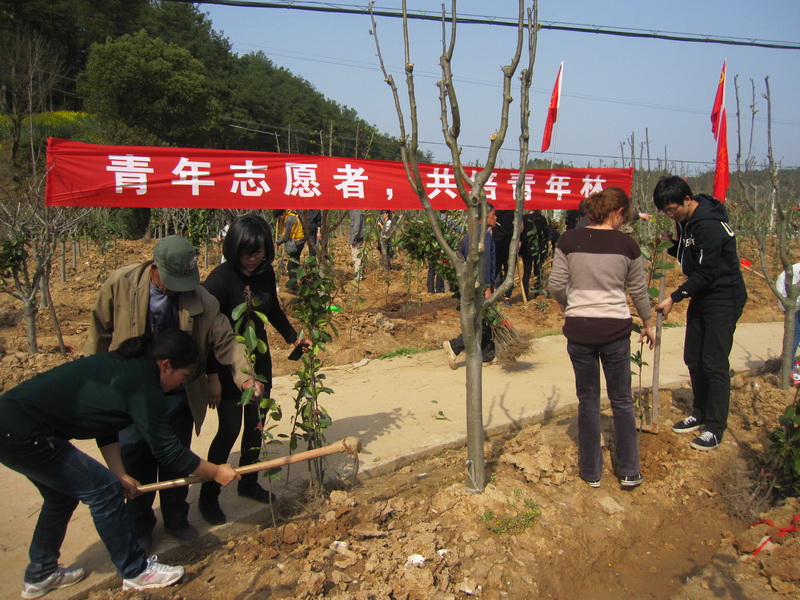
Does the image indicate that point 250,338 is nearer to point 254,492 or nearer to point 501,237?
point 254,492

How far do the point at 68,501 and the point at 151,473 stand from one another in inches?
17.3

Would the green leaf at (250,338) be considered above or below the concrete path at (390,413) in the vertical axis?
above

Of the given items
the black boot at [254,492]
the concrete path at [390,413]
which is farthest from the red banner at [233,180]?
the black boot at [254,492]

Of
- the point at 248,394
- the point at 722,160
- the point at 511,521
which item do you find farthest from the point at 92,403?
the point at 722,160

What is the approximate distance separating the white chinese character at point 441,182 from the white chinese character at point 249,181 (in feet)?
6.26

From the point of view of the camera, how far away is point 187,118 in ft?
93.9

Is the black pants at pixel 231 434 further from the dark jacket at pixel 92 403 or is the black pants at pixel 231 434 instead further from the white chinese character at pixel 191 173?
the white chinese character at pixel 191 173

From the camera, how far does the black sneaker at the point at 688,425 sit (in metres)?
4.15

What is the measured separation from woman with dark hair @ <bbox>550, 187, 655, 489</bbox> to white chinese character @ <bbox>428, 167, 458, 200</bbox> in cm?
358

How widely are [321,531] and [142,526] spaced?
2.86ft

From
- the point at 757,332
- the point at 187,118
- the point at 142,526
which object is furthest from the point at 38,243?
the point at 187,118

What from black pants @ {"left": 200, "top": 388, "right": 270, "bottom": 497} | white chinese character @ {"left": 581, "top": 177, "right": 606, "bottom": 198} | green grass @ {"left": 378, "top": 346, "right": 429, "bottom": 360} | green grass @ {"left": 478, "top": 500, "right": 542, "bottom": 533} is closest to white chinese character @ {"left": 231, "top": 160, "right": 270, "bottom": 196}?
green grass @ {"left": 378, "top": 346, "right": 429, "bottom": 360}

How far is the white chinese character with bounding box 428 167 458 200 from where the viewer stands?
22.3 feet

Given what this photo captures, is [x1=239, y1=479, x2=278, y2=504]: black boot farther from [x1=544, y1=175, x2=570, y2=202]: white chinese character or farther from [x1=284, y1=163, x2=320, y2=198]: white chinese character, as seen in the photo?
[x1=544, y1=175, x2=570, y2=202]: white chinese character
